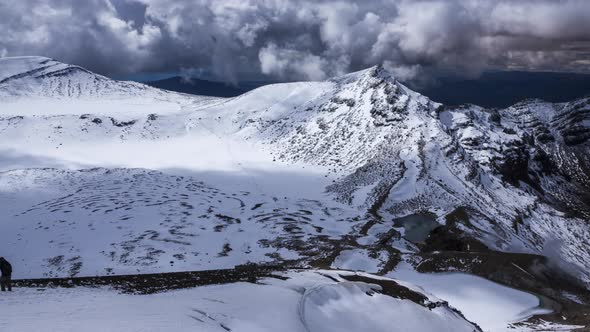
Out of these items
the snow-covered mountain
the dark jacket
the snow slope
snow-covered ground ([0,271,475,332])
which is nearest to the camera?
snow-covered ground ([0,271,475,332])

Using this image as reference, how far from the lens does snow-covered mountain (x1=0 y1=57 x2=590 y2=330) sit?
5612 cm

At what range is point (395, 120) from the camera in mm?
129125

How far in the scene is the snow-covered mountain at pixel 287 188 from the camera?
5612cm

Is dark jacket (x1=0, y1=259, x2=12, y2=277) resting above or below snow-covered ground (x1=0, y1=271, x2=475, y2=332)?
above

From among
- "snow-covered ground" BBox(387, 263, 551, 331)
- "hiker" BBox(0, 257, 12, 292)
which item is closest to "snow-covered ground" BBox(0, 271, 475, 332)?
"hiker" BBox(0, 257, 12, 292)

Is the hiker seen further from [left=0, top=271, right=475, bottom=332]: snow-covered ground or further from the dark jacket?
→ [left=0, top=271, right=475, bottom=332]: snow-covered ground

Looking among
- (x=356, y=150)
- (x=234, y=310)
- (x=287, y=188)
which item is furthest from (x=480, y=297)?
(x=356, y=150)

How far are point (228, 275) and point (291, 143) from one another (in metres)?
102

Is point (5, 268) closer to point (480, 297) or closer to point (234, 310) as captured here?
point (234, 310)

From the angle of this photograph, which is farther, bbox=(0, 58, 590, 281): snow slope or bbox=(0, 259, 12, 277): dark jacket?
bbox=(0, 58, 590, 281): snow slope

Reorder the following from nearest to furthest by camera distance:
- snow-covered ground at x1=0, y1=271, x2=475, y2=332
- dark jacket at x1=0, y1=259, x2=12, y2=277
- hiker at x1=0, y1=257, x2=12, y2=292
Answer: snow-covered ground at x1=0, y1=271, x2=475, y2=332 → dark jacket at x1=0, y1=259, x2=12, y2=277 → hiker at x1=0, y1=257, x2=12, y2=292

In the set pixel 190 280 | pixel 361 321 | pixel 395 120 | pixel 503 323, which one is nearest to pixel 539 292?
pixel 503 323

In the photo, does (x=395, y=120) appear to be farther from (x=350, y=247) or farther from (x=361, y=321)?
(x=361, y=321)

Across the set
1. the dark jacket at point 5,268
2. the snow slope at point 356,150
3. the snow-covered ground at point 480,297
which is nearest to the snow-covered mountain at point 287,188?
the snow slope at point 356,150
